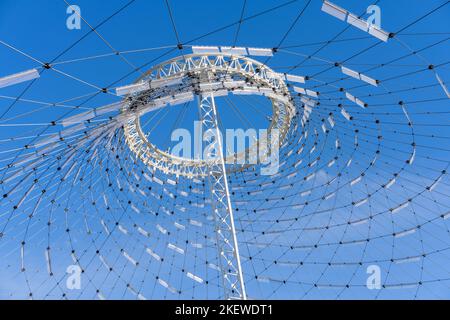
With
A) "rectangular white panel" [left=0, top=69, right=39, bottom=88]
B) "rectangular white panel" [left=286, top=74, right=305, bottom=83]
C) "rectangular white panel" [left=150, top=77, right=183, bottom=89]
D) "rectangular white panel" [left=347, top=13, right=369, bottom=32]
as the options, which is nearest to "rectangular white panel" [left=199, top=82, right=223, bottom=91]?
"rectangular white panel" [left=150, top=77, right=183, bottom=89]

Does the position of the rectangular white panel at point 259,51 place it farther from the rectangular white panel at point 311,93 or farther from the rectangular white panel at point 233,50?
the rectangular white panel at point 311,93

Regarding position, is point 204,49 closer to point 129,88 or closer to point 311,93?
point 129,88

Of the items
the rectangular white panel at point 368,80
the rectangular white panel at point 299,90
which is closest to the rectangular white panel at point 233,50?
the rectangular white panel at point 299,90

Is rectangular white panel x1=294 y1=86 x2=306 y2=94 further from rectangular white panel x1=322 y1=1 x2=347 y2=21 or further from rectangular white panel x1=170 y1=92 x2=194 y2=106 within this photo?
rectangular white panel x1=322 y1=1 x2=347 y2=21

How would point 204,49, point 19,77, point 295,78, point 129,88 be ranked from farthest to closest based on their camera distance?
point 295,78
point 129,88
point 204,49
point 19,77

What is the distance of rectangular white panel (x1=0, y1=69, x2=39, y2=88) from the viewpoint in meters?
18.6

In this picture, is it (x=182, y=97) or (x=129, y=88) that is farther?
(x=182, y=97)

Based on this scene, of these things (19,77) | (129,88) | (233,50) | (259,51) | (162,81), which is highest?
(233,50)

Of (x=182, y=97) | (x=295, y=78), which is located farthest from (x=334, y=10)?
(x=182, y=97)

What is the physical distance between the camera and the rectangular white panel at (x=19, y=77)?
18594 mm

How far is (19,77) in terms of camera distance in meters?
18.8
